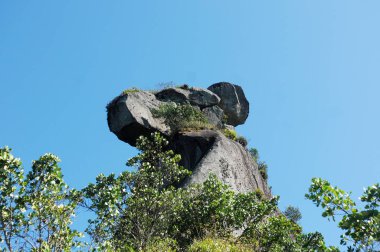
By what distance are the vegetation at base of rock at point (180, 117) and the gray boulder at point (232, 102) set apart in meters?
7.28

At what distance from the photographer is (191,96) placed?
40969mm

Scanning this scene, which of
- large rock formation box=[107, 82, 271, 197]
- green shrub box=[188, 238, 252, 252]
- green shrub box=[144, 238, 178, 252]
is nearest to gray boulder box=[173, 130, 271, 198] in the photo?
large rock formation box=[107, 82, 271, 197]

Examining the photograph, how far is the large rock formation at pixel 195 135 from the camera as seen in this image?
3186 centimetres

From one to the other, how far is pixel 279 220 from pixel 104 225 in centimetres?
761

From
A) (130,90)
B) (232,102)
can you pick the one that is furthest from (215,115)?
(130,90)

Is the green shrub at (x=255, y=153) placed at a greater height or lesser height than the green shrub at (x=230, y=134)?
greater

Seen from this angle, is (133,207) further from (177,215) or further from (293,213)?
(293,213)

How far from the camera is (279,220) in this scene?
21.1m

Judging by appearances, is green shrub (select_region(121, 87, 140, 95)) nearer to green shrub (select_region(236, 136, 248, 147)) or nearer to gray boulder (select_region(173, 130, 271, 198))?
gray boulder (select_region(173, 130, 271, 198))

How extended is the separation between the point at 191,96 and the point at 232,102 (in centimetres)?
568

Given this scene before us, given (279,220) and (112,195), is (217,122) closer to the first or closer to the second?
(279,220)

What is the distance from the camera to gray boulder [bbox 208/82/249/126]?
147ft

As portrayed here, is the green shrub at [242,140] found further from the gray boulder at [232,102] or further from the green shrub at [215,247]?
the green shrub at [215,247]

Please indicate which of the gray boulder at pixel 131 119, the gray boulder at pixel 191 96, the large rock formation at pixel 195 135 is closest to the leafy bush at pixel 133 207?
the large rock formation at pixel 195 135
